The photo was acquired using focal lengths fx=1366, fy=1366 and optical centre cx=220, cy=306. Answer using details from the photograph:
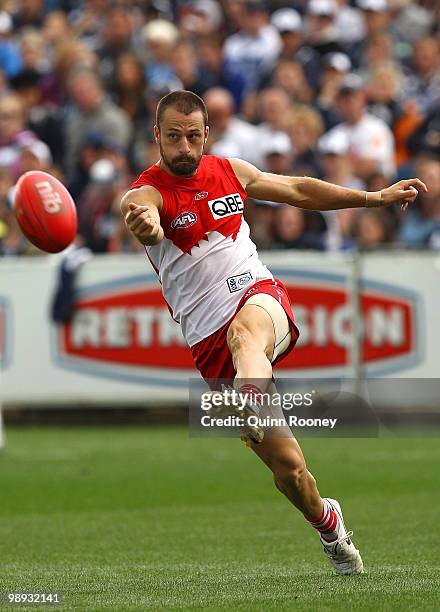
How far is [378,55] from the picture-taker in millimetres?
18766

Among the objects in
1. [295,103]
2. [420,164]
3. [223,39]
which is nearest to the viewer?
[420,164]

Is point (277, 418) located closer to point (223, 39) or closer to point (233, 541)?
point (233, 541)

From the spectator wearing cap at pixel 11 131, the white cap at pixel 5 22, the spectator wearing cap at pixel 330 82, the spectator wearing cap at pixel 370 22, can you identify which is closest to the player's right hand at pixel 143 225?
the spectator wearing cap at pixel 330 82

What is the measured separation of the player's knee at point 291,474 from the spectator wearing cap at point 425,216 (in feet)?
29.3

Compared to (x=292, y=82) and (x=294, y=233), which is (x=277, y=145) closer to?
(x=294, y=233)

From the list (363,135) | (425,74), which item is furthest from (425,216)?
(425,74)

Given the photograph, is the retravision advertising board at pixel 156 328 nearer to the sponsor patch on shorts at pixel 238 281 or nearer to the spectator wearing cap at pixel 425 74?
the spectator wearing cap at pixel 425 74

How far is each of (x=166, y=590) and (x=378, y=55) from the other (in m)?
13.1

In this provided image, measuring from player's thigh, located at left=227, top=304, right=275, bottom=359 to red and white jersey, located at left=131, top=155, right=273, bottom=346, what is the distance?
0.17 metres

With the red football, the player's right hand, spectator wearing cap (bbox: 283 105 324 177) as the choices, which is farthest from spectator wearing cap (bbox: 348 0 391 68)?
the player's right hand

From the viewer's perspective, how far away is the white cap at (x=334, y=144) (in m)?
16.9

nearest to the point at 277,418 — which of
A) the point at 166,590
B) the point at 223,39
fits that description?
the point at 166,590

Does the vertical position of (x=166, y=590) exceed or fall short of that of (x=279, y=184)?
it falls short

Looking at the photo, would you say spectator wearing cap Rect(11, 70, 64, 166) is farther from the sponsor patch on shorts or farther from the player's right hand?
the player's right hand
